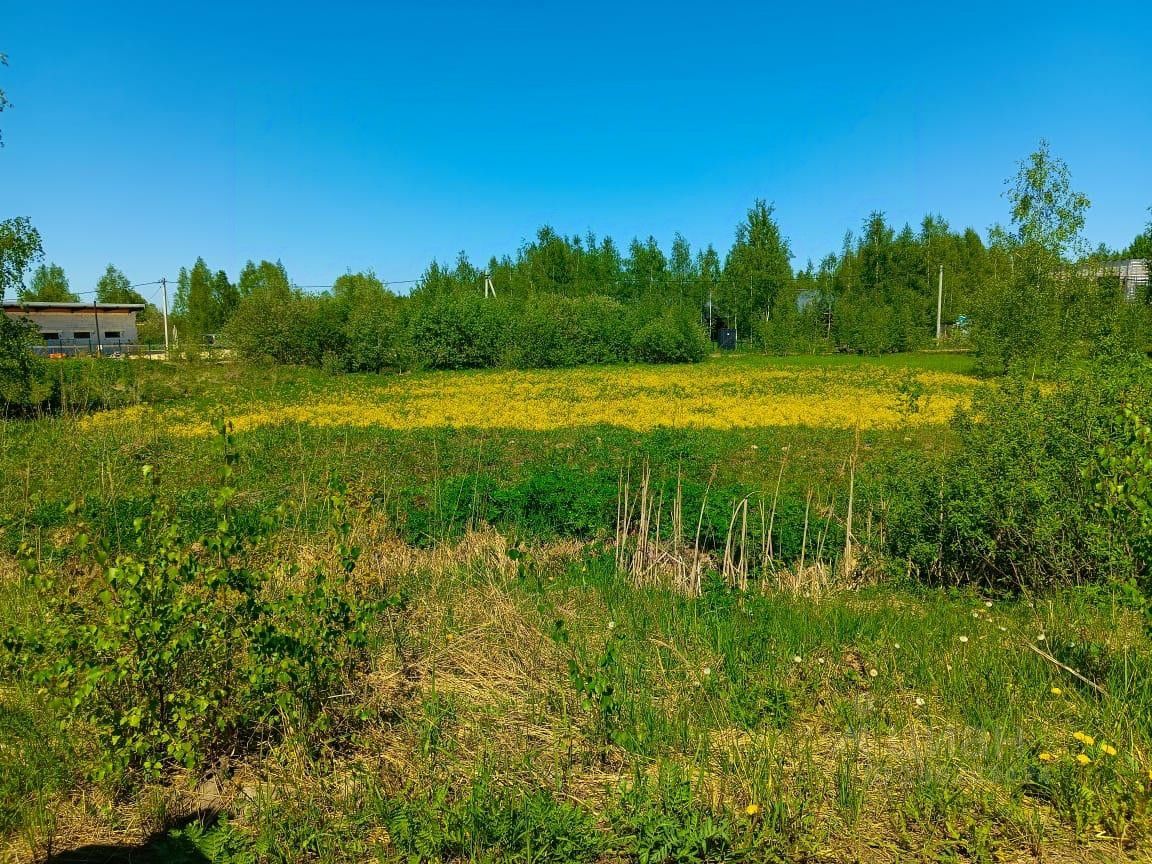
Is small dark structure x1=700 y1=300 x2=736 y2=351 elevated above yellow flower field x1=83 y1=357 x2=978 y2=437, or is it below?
above

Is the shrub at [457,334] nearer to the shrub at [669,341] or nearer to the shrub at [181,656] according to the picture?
the shrub at [669,341]

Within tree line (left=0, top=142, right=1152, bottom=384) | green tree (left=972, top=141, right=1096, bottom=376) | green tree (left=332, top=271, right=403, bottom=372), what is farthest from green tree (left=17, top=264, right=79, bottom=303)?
green tree (left=972, top=141, right=1096, bottom=376)

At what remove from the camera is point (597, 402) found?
70.5 ft

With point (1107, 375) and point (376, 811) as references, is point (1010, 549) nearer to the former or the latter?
point (1107, 375)

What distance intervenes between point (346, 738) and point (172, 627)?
3.20ft

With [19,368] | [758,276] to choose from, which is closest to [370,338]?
[19,368]

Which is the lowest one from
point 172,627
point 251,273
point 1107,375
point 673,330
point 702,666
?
point 702,666

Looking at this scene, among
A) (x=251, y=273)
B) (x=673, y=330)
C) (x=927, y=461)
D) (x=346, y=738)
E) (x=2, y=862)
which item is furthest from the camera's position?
(x=251, y=273)

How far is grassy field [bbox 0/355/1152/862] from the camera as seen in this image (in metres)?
2.85

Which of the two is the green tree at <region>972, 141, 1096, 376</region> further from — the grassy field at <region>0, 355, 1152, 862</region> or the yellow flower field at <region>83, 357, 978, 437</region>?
the grassy field at <region>0, 355, 1152, 862</region>

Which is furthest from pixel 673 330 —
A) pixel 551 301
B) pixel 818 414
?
pixel 818 414

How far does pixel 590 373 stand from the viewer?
3281cm

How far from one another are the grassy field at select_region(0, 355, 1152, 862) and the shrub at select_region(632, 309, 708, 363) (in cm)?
3340

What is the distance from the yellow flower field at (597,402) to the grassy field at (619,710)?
6518mm
